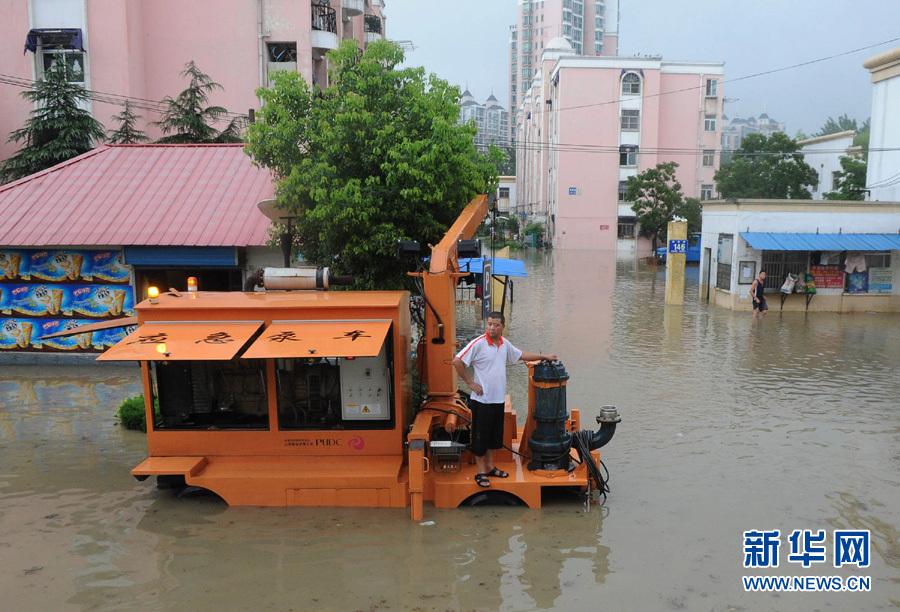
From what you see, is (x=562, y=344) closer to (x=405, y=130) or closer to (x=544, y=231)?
(x=405, y=130)

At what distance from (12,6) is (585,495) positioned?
102 ft

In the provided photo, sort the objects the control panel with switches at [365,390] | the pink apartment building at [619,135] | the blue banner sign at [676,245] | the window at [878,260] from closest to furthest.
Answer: the control panel with switches at [365,390] → the window at [878,260] → the blue banner sign at [676,245] → the pink apartment building at [619,135]

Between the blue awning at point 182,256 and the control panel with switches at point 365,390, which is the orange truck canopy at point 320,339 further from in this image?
the blue awning at point 182,256

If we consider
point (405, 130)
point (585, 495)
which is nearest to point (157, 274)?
point (405, 130)

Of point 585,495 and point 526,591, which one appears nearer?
point 526,591

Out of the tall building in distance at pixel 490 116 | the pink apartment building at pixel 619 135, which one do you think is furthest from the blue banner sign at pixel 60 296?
the tall building in distance at pixel 490 116

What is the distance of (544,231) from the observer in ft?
218

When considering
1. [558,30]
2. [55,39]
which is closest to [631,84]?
[55,39]

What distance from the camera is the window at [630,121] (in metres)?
58.0

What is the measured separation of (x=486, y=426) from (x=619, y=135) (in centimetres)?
5373

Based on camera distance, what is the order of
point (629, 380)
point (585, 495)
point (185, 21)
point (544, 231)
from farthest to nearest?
1. point (544, 231)
2. point (185, 21)
3. point (629, 380)
4. point (585, 495)

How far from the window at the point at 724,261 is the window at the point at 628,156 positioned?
33960 millimetres

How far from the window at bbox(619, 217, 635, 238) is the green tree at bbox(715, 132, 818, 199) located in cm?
967

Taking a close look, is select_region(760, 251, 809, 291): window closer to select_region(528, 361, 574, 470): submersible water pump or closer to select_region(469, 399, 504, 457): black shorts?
select_region(528, 361, 574, 470): submersible water pump
